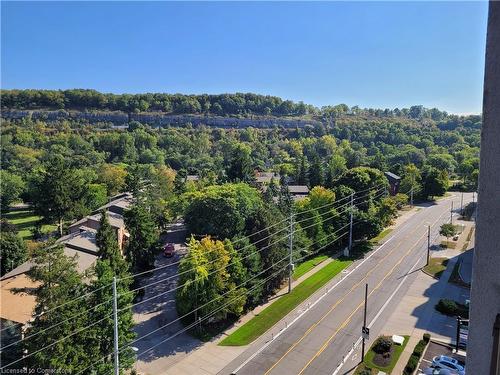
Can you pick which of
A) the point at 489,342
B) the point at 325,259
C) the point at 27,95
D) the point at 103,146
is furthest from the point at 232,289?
the point at 27,95

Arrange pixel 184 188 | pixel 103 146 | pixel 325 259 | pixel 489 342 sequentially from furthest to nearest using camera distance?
pixel 103 146
pixel 184 188
pixel 325 259
pixel 489 342

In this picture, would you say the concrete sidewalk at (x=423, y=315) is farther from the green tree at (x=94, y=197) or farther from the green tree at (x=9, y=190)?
the green tree at (x=9, y=190)

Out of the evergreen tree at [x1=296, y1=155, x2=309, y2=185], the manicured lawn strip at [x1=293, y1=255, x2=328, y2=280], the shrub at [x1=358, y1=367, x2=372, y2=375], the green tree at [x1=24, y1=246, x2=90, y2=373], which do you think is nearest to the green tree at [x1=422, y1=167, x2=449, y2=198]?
the evergreen tree at [x1=296, y1=155, x2=309, y2=185]

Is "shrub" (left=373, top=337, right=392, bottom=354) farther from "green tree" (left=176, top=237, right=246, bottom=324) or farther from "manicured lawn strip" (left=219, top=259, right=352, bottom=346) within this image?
"green tree" (left=176, top=237, right=246, bottom=324)

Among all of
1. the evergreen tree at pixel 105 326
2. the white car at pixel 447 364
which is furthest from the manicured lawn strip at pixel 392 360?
the evergreen tree at pixel 105 326

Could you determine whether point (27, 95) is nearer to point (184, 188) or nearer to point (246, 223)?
point (184, 188)

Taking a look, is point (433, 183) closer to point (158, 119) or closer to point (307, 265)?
point (307, 265)
